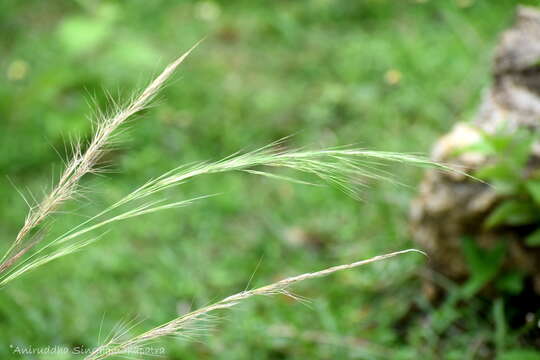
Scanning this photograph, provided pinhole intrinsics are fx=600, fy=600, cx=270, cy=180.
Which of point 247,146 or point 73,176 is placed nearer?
point 73,176

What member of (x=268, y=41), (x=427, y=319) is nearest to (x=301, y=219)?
(x=427, y=319)

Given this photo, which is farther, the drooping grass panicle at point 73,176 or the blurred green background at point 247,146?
the blurred green background at point 247,146

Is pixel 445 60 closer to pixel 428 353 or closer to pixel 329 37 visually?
pixel 329 37

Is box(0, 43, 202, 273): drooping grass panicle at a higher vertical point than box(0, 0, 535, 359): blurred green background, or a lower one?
higher

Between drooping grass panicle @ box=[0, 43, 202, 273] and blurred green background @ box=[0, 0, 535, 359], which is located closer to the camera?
drooping grass panicle @ box=[0, 43, 202, 273]

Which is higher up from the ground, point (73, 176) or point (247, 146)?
point (73, 176)

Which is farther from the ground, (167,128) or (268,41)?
(268,41)

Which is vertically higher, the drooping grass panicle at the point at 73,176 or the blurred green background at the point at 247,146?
the drooping grass panicle at the point at 73,176

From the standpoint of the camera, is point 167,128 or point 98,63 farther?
point 98,63
